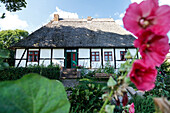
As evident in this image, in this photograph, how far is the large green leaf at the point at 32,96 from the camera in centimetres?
25

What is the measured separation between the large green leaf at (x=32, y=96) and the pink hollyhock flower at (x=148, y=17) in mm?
313

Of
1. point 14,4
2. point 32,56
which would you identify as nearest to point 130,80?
point 14,4

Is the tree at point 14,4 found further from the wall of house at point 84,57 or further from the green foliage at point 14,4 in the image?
the wall of house at point 84,57

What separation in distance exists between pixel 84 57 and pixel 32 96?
36.6 ft

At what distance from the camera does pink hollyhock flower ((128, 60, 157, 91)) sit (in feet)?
1.03

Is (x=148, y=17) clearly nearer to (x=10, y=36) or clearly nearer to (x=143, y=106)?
(x=143, y=106)

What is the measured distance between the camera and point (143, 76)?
333 mm

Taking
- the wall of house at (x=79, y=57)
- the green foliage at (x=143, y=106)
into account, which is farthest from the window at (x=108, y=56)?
the green foliage at (x=143, y=106)

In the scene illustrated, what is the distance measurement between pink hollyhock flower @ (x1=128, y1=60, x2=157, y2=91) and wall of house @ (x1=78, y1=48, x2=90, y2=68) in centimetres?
1090

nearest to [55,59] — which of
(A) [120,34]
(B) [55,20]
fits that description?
(B) [55,20]

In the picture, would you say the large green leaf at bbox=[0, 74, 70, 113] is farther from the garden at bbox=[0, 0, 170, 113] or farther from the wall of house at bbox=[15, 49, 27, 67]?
the wall of house at bbox=[15, 49, 27, 67]

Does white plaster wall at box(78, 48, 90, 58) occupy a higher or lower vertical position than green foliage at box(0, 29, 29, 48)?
lower

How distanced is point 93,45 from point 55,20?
763 cm

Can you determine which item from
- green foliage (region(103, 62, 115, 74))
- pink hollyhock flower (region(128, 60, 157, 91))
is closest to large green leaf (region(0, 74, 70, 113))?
pink hollyhock flower (region(128, 60, 157, 91))
